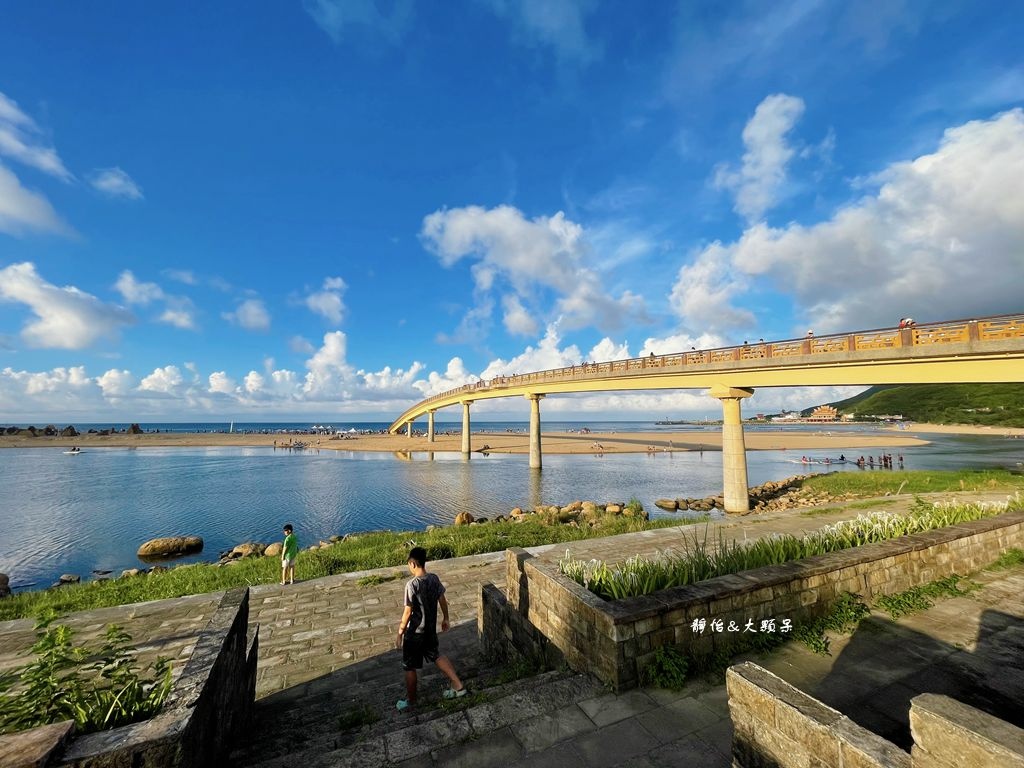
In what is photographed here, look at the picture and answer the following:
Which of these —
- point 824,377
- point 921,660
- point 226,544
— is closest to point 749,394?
point 824,377

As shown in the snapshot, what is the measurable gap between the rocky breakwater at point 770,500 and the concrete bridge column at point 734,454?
896 mm

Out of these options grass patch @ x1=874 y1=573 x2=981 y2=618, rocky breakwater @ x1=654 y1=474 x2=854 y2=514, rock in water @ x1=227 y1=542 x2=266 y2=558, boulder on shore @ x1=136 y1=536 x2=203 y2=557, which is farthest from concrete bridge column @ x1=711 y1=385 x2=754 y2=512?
boulder on shore @ x1=136 y1=536 x2=203 y2=557

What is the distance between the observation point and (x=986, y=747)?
204 centimetres

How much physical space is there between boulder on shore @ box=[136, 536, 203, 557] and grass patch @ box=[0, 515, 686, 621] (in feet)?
21.2

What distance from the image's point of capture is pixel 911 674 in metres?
4.65

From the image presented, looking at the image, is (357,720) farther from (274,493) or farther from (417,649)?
(274,493)

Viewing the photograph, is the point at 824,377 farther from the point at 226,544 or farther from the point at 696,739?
the point at 226,544

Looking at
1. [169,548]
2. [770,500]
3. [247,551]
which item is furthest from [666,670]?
[770,500]

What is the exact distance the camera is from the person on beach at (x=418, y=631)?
5141mm

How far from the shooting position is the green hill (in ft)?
332

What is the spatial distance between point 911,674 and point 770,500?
23.7 meters

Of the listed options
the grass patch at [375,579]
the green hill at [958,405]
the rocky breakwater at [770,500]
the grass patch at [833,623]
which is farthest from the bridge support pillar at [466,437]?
the green hill at [958,405]

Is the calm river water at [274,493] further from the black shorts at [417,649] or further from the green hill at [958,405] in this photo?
the green hill at [958,405]

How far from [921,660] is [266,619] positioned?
33.7ft
